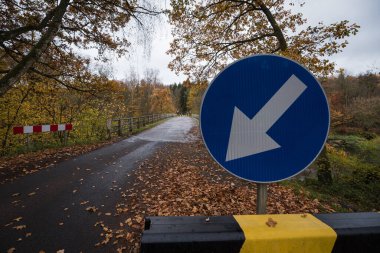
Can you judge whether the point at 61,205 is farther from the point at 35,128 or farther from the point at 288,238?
the point at 35,128

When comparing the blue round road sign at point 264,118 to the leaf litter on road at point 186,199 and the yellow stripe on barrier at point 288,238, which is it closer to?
the yellow stripe on barrier at point 288,238

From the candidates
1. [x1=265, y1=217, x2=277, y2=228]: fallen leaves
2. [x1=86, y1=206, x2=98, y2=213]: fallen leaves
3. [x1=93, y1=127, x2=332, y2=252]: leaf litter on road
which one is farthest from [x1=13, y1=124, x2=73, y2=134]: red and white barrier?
[x1=265, y1=217, x2=277, y2=228]: fallen leaves

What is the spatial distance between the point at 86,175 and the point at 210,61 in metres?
7.45

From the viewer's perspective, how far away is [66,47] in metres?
9.84

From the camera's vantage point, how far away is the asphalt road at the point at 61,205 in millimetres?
3600

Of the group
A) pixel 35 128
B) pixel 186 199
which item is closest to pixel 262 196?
pixel 186 199

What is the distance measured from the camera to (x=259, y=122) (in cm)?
140

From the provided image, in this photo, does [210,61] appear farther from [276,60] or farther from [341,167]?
[276,60]

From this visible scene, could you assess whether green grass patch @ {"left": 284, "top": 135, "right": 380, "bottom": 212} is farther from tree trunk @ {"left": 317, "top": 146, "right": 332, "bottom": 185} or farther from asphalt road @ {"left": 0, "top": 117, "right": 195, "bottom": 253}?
asphalt road @ {"left": 0, "top": 117, "right": 195, "bottom": 253}

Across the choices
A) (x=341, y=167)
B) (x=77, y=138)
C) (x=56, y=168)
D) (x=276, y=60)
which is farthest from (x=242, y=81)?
(x=77, y=138)

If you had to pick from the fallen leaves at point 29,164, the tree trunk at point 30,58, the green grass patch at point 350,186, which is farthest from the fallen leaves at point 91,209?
the green grass patch at point 350,186

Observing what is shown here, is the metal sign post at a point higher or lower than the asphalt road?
higher

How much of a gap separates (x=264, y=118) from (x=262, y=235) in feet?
2.11

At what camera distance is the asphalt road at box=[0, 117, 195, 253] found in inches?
142
